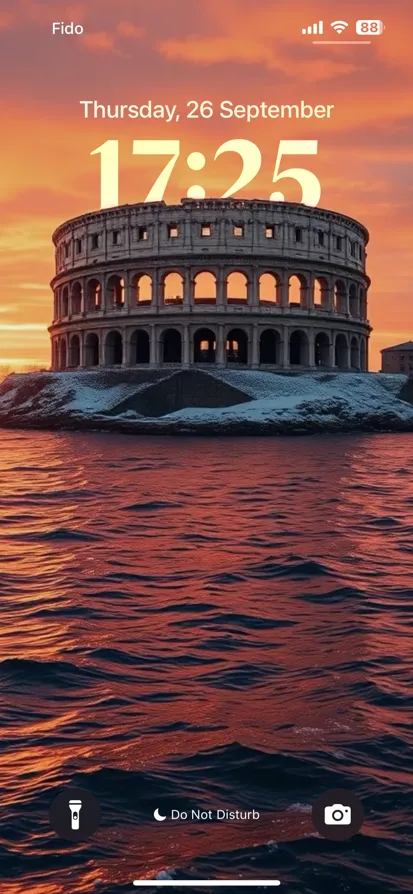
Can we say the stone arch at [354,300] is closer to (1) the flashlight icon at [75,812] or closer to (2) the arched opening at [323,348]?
(2) the arched opening at [323,348]

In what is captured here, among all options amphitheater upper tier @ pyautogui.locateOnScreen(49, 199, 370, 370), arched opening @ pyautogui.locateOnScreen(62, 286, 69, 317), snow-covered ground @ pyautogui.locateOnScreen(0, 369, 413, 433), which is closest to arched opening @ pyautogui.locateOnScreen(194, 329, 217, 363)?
amphitheater upper tier @ pyautogui.locateOnScreen(49, 199, 370, 370)

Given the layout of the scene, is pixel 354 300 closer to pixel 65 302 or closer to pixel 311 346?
pixel 311 346

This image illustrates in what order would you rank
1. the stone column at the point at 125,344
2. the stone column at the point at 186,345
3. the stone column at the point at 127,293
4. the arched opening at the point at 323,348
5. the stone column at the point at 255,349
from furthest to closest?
the arched opening at the point at 323,348 → the stone column at the point at 125,344 → the stone column at the point at 127,293 → the stone column at the point at 186,345 → the stone column at the point at 255,349

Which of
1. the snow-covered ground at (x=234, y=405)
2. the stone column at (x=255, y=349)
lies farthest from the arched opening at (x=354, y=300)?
the stone column at (x=255, y=349)

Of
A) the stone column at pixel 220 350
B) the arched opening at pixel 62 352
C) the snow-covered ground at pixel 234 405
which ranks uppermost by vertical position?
the arched opening at pixel 62 352

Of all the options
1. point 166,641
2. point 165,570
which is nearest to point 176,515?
point 165,570

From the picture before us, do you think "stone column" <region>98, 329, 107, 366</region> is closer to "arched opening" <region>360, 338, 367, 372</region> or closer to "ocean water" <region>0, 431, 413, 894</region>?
"arched opening" <region>360, 338, 367, 372</region>
